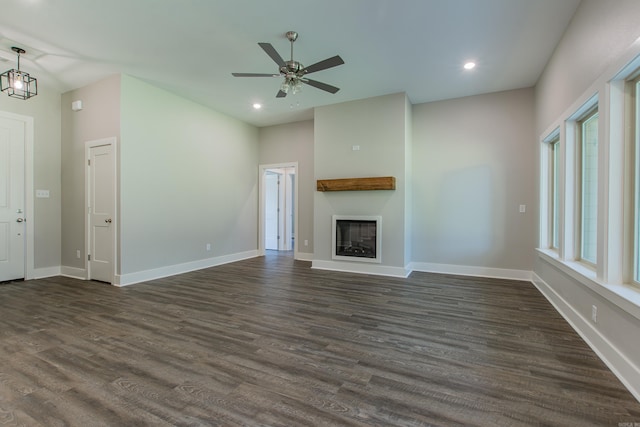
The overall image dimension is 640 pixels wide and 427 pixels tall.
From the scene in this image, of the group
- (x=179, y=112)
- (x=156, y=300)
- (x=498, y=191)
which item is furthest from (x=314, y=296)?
(x=179, y=112)

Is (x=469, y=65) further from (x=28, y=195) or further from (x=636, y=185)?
(x=28, y=195)

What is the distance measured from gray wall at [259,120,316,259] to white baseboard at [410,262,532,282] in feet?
7.97

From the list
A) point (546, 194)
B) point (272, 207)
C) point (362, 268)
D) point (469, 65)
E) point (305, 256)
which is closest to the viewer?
point (469, 65)

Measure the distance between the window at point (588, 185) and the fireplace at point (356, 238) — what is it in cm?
262

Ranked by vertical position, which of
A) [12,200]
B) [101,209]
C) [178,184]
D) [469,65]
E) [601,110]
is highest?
[469,65]

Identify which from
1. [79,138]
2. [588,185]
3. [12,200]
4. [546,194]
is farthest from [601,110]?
[12,200]

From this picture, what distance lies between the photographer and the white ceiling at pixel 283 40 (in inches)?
112

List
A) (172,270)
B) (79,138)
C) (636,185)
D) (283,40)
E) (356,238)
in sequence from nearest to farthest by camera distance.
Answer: (636,185) < (283,40) < (79,138) < (172,270) < (356,238)

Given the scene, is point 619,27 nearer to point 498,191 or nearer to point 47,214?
point 498,191

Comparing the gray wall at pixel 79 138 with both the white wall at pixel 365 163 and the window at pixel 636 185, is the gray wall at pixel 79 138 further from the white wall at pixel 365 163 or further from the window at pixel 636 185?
the window at pixel 636 185

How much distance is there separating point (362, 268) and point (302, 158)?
2.88 metres

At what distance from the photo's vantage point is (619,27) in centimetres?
206

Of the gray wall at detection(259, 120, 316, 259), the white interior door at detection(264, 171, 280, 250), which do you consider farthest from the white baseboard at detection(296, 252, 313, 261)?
the white interior door at detection(264, 171, 280, 250)

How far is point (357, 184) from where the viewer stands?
200 inches
